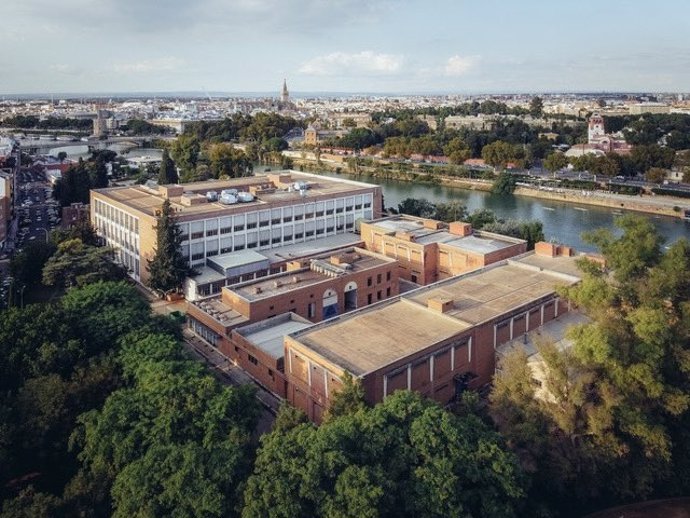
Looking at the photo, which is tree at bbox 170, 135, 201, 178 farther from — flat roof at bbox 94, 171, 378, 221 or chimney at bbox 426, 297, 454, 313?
chimney at bbox 426, 297, 454, 313

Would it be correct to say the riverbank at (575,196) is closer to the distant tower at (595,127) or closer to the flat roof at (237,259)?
the distant tower at (595,127)

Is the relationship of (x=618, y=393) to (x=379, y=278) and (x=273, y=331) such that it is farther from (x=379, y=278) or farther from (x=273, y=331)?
(x=379, y=278)

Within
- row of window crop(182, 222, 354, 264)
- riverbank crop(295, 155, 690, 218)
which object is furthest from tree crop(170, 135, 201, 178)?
row of window crop(182, 222, 354, 264)

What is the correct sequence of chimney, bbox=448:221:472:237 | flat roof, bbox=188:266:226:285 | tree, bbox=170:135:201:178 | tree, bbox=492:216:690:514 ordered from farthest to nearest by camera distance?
tree, bbox=170:135:201:178
chimney, bbox=448:221:472:237
flat roof, bbox=188:266:226:285
tree, bbox=492:216:690:514

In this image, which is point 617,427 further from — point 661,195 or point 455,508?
point 661,195

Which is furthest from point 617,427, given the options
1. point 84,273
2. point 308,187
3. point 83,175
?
point 83,175

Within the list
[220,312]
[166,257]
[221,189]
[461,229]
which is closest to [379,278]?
[461,229]

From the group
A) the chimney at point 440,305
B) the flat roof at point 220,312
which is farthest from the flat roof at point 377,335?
the flat roof at point 220,312
